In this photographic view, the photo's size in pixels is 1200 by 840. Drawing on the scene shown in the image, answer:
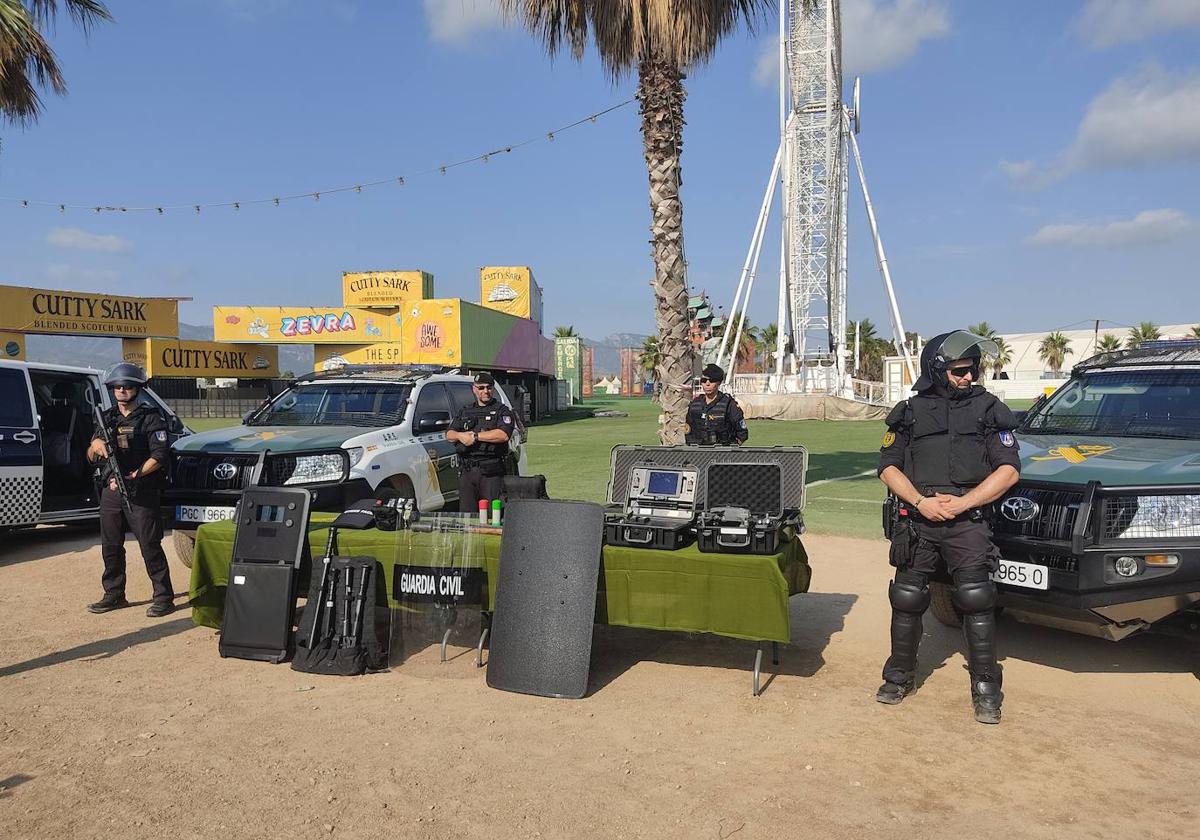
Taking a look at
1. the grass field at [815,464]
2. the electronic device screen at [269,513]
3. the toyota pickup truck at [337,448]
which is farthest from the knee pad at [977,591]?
the grass field at [815,464]

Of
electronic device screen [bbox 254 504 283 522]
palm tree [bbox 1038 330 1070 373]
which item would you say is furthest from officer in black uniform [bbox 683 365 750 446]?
palm tree [bbox 1038 330 1070 373]

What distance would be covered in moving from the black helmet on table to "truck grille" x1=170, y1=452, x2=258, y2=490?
17.1ft

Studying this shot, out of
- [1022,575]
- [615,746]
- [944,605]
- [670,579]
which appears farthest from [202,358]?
[1022,575]

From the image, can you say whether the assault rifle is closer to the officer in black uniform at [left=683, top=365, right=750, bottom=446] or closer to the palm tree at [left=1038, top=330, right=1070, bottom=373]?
the officer in black uniform at [left=683, top=365, right=750, bottom=446]

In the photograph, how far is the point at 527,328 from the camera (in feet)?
139

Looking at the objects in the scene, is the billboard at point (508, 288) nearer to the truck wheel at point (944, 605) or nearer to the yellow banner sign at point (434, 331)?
the yellow banner sign at point (434, 331)

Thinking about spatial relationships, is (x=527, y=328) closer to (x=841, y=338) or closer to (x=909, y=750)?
(x=841, y=338)

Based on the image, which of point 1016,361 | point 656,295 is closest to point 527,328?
point 656,295

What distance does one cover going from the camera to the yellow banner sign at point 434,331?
33250mm

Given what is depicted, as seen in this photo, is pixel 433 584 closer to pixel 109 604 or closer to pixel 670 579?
A: pixel 670 579

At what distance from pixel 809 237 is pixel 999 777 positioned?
48.5 m

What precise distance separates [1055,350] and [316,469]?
320ft

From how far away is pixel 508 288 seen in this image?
179ft

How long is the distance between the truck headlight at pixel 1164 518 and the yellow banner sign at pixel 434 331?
98.1ft
